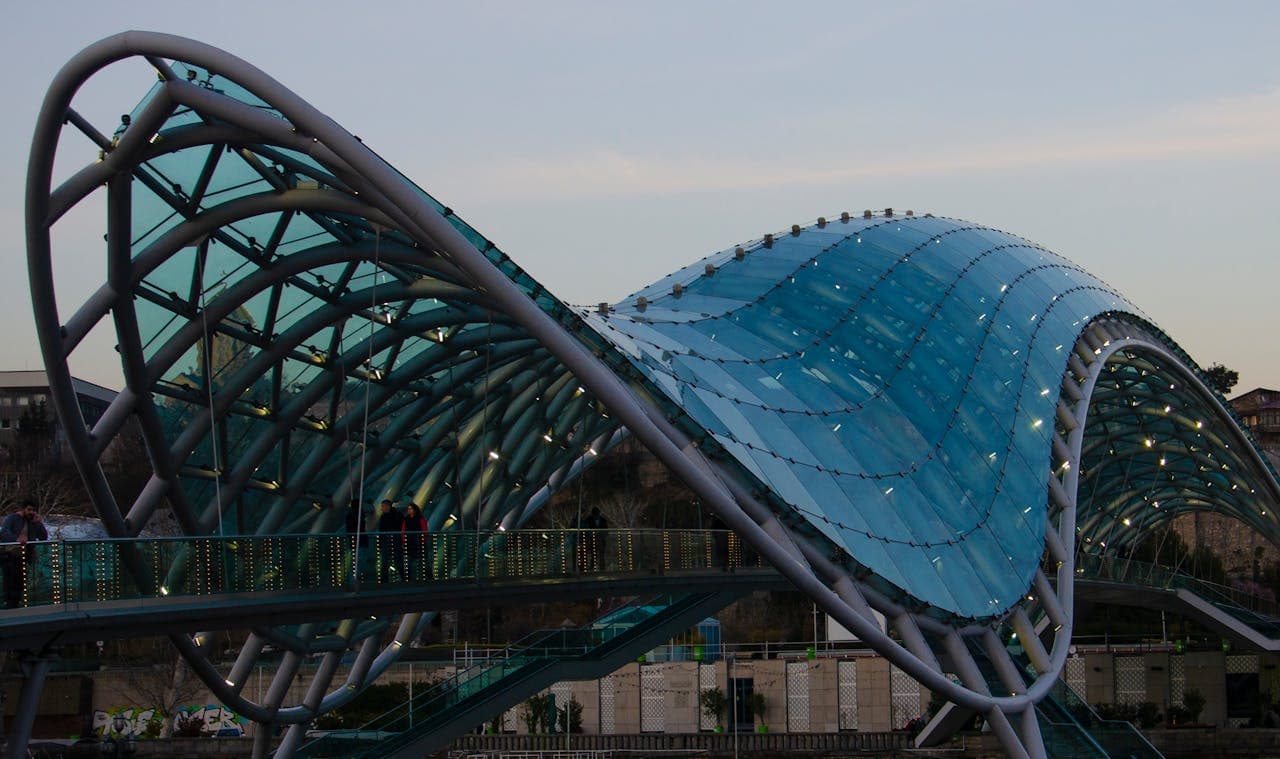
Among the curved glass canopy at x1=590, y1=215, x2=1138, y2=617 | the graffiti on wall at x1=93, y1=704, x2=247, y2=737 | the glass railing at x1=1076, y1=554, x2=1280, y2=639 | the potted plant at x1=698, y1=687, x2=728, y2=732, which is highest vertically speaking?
the curved glass canopy at x1=590, y1=215, x2=1138, y2=617

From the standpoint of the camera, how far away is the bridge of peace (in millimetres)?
32062

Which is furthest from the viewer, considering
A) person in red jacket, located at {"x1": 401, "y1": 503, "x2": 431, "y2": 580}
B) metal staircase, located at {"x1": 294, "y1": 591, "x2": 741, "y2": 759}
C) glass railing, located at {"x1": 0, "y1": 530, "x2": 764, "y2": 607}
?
metal staircase, located at {"x1": 294, "y1": 591, "x2": 741, "y2": 759}

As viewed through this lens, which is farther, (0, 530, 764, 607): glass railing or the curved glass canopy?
the curved glass canopy

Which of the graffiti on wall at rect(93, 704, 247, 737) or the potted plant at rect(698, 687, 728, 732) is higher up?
the potted plant at rect(698, 687, 728, 732)

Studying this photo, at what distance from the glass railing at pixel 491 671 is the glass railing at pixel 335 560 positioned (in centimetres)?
901

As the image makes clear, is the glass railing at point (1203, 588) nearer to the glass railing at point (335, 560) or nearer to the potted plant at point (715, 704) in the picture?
the potted plant at point (715, 704)

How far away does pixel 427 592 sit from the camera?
3525 cm

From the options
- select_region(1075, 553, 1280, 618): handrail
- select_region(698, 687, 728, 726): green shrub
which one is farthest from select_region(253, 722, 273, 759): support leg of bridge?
select_region(1075, 553, 1280, 618): handrail

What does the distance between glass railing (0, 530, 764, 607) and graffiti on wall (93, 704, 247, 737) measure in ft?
138

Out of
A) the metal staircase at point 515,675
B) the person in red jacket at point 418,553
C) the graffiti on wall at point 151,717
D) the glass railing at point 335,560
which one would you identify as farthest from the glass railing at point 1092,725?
the graffiti on wall at point 151,717

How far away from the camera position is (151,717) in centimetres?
8256

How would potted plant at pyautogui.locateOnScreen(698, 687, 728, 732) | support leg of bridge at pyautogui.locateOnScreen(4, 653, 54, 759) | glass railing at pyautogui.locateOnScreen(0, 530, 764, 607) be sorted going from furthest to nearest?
potted plant at pyautogui.locateOnScreen(698, 687, 728, 732) → glass railing at pyautogui.locateOnScreen(0, 530, 764, 607) → support leg of bridge at pyautogui.locateOnScreen(4, 653, 54, 759)

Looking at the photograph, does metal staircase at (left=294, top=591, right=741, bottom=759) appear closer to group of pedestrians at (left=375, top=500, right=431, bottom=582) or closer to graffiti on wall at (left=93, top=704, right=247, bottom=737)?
group of pedestrians at (left=375, top=500, right=431, bottom=582)

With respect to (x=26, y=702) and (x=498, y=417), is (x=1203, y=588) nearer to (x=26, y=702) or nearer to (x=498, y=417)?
(x=498, y=417)
